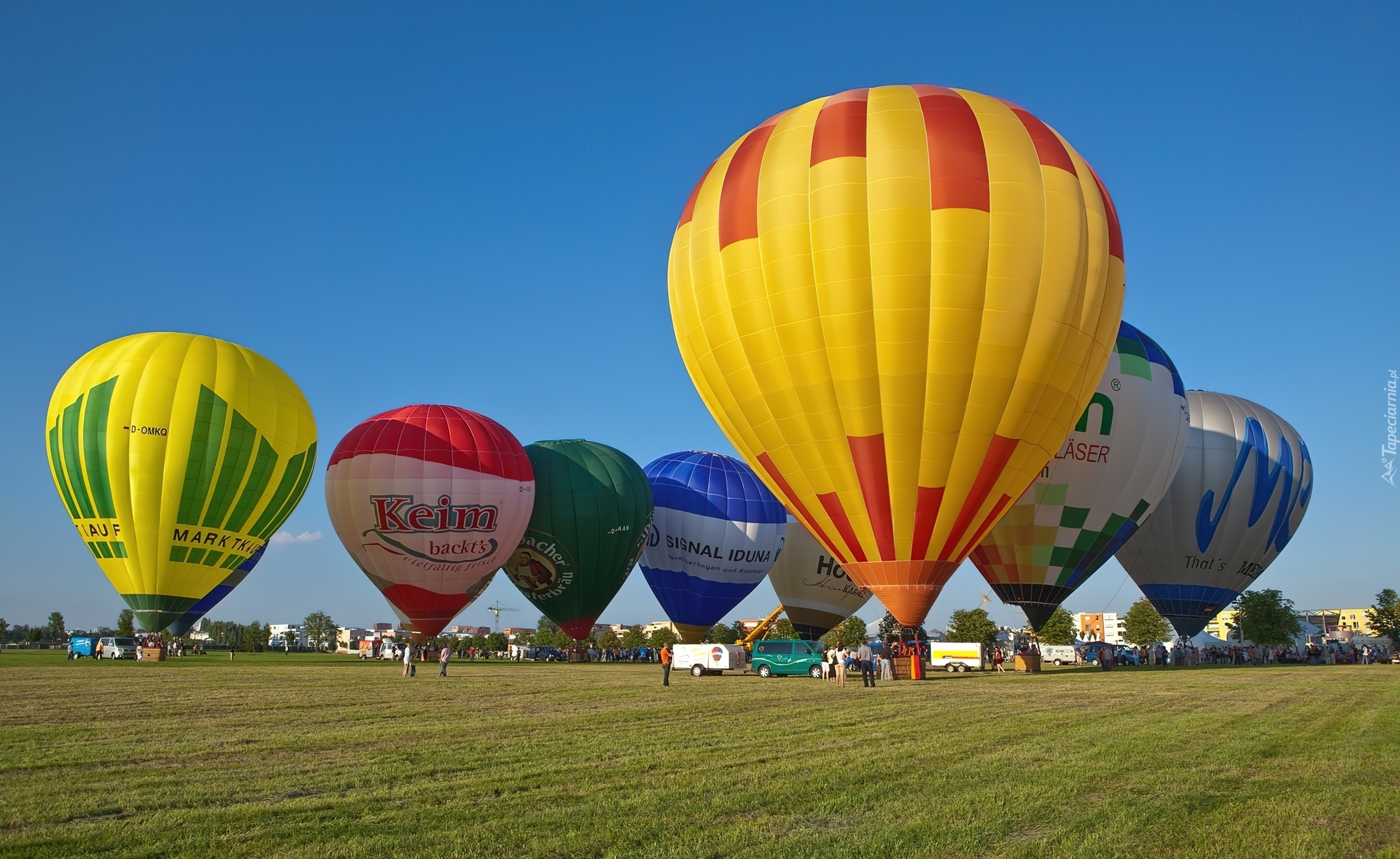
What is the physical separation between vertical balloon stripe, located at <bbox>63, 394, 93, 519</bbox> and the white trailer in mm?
18633

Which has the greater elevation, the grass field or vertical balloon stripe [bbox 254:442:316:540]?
vertical balloon stripe [bbox 254:442:316:540]

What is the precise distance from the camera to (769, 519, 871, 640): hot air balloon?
1752 inches

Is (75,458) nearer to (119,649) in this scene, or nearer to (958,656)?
(119,649)

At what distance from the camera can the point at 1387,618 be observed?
6638cm

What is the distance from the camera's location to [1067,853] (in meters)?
5.83

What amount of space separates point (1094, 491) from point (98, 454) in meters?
29.6

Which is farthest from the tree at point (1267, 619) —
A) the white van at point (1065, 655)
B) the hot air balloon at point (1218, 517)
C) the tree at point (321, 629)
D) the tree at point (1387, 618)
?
the tree at point (321, 629)

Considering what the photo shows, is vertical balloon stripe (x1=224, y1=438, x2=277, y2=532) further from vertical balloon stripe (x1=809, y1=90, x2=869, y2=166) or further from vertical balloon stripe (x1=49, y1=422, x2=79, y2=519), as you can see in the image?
vertical balloon stripe (x1=809, y1=90, x2=869, y2=166)

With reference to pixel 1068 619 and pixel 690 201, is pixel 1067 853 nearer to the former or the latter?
pixel 690 201

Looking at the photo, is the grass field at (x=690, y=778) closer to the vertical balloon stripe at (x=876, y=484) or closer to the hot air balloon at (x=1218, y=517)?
the vertical balloon stripe at (x=876, y=484)

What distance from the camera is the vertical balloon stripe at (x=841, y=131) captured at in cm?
2058

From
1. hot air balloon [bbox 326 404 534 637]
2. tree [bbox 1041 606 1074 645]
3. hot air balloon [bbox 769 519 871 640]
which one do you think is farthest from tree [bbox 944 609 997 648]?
hot air balloon [bbox 326 404 534 637]

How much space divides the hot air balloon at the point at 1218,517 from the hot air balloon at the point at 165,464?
32.0 metres

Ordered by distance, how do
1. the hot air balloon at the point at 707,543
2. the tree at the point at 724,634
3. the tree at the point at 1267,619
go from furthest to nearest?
the tree at the point at 724,634, the tree at the point at 1267,619, the hot air balloon at the point at 707,543
